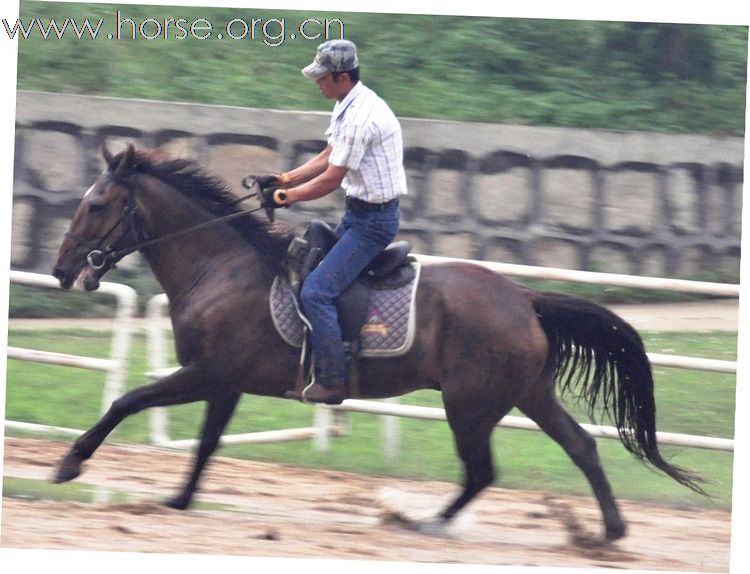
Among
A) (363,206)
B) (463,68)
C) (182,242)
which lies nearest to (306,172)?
(363,206)

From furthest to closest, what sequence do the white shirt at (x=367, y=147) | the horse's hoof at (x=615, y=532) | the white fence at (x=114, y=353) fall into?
the white fence at (x=114, y=353) < the horse's hoof at (x=615, y=532) < the white shirt at (x=367, y=147)

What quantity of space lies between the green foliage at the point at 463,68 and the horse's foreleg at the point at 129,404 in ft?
19.9

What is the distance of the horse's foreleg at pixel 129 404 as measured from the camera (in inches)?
238

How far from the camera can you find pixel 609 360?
254 inches

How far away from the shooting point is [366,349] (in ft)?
20.1

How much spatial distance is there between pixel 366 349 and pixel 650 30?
8.03 metres

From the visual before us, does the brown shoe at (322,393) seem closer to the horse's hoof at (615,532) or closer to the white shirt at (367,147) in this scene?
the white shirt at (367,147)

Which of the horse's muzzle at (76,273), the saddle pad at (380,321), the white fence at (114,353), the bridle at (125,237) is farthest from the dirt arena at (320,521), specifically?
the bridle at (125,237)

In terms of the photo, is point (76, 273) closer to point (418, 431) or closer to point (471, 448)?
point (471, 448)

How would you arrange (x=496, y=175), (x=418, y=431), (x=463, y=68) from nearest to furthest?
(x=418, y=431), (x=496, y=175), (x=463, y=68)

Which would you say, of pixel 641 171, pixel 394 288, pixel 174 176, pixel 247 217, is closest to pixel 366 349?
pixel 394 288

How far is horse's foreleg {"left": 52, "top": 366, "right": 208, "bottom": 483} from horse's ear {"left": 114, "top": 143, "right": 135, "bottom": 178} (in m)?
1.18

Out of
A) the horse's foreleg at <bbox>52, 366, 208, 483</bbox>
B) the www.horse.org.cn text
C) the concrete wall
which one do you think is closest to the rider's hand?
the horse's foreleg at <bbox>52, 366, 208, 483</bbox>

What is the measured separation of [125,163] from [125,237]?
422 mm
